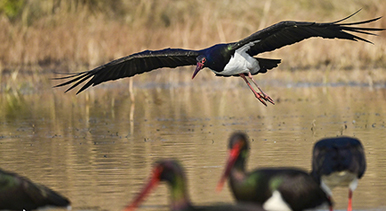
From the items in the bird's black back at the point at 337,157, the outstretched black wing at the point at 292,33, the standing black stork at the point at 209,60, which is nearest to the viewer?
the bird's black back at the point at 337,157

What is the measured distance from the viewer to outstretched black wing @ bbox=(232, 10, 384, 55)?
8.78 meters

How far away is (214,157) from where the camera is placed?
8117mm

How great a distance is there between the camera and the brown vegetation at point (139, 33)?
1925 cm

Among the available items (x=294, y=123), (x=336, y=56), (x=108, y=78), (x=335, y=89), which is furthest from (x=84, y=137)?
(x=336, y=56)

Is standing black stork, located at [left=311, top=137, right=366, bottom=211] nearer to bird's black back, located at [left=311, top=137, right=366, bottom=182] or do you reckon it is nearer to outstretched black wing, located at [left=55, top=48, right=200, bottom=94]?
bird's black back, located at [left=311, top=137, right=366, bottom=182]

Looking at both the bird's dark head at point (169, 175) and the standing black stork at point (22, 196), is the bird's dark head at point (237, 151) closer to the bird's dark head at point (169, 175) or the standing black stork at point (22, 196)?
the bird's dark head at point (169, 175)

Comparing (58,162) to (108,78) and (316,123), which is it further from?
(316,123)

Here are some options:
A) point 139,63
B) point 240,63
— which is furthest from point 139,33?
point 240,63

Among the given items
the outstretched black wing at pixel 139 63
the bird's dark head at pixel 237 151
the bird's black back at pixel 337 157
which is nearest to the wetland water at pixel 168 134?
the bird's black back at pixel 337 157

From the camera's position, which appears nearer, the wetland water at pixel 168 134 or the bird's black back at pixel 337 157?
the bird's black back at pixel 337 157

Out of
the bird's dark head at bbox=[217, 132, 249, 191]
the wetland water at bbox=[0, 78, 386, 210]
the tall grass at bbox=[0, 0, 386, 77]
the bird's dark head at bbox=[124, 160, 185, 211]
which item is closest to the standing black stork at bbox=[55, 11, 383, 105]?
the wetland water at bbox=[0, 78, 386, 210]

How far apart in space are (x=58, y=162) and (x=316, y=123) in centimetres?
395

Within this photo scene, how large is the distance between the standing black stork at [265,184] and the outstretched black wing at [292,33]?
3.70 meters

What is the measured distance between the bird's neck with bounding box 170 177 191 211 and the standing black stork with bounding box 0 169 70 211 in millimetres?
1219
